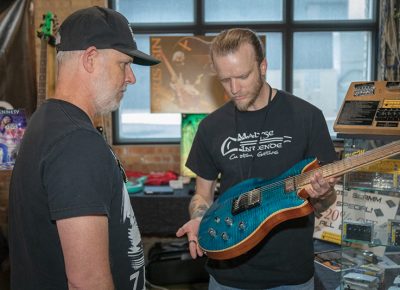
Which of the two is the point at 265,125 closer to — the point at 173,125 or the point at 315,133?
the point at 315,133

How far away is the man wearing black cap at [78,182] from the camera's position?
976 millimetres

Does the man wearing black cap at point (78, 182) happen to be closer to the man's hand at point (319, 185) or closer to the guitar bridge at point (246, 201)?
the guitar bridge at point (246, 201)

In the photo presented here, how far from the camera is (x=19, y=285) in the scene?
116cm

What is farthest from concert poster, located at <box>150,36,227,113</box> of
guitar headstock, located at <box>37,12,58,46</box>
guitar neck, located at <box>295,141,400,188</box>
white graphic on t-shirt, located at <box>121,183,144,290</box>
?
white graphic on t-shirt, located at <box>121,183,144,290</box>

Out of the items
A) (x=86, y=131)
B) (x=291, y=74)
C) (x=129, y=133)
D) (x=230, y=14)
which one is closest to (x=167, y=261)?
(x=129, y=133)

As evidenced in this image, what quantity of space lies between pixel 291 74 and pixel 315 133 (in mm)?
2442

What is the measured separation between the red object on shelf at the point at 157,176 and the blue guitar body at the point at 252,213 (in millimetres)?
2013

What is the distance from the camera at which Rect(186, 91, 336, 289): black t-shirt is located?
1.62m

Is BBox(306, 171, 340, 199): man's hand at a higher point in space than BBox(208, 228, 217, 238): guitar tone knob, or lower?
higher

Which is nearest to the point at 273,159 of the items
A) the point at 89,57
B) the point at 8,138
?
the point at 89,57

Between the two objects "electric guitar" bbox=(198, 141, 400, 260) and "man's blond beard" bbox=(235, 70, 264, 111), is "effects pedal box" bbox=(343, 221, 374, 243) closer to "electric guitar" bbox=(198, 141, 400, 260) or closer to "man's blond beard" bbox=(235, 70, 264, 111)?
"electric guitar" bbox=(198, 141, 400, 260)

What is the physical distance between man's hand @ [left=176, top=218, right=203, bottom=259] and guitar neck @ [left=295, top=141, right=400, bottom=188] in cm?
44

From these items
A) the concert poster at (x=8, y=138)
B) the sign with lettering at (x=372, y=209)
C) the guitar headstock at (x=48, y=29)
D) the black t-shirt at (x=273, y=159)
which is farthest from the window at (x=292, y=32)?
the sign with lettering at (x=372, y=209)

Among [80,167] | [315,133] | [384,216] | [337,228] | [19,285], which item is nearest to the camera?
[80,167]
